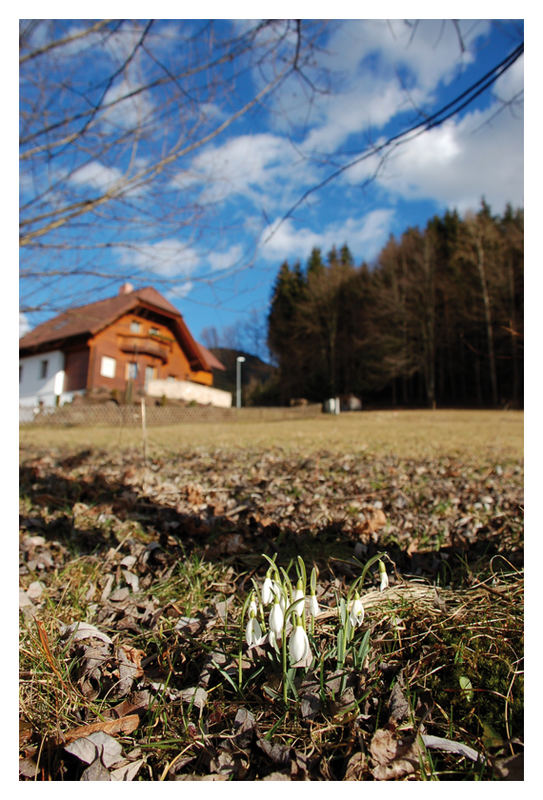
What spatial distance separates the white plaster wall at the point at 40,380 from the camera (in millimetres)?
19891

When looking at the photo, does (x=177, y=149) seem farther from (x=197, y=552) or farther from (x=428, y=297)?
(x=428, y=297)

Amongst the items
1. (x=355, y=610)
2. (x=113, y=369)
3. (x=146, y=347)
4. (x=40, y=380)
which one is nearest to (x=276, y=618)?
(x=355, y=610)

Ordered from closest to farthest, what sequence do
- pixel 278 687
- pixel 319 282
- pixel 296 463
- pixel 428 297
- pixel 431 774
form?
pixel 431 774 < pixel 278 687 < pixel 296 463 < pixel 428 297 < pixel 319 282

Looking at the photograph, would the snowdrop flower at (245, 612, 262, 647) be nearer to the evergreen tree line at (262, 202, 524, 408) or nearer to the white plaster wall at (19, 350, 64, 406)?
the evergreen tree line at (262, 202, 524, 408)

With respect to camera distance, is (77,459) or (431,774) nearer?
(431,774)

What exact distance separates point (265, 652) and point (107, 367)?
20316 millimetres

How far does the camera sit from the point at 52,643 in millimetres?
1233

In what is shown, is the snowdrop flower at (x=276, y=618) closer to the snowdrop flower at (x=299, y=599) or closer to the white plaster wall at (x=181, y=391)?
the snowdrop flower at (x=299, y=599)

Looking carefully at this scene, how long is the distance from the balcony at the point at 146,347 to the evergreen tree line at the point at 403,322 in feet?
19.5

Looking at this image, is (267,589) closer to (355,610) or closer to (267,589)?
(267,589)

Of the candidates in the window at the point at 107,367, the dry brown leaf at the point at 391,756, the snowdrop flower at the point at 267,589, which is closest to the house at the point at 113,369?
the window at the point at 107,367

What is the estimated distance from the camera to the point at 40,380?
2067 cm

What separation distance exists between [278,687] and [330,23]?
8.16ft
